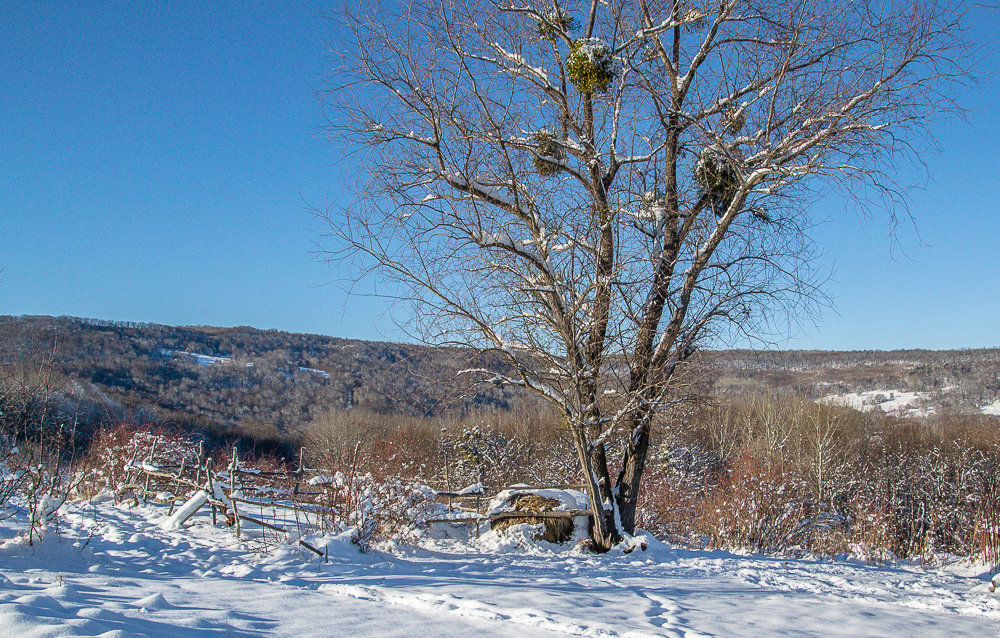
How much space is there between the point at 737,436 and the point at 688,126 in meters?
30.2

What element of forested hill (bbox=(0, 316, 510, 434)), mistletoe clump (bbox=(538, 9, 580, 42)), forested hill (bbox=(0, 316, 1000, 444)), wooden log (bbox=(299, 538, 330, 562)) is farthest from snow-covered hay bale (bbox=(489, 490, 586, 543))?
forested hill (bbox=(0, 316, 510, 434))

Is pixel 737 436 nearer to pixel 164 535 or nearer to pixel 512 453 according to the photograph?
pixel 512 453

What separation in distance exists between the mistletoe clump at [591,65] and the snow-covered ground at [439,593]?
4.94m

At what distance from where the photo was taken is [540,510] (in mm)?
8828

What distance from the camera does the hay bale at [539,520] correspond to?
27.3 feet

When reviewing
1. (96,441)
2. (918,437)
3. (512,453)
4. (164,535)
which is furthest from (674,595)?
(918,437)

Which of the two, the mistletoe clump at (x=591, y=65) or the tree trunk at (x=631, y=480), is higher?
the mistletoe clump at (x=591, y=65)

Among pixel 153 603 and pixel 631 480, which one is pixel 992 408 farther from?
pixel 153 603

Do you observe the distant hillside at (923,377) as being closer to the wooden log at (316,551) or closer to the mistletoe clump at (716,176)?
the mistletoe clump at (716,176)

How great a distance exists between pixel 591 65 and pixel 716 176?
2096mm

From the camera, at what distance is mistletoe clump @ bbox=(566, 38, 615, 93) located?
651 centimetres

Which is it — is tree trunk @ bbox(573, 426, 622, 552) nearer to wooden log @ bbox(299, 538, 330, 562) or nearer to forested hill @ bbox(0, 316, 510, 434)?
wooden log @ bbox(299, 538, 330, 562)

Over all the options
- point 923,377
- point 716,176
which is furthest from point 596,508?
point 923,377

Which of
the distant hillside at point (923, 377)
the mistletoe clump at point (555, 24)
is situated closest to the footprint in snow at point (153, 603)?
the mistletoe clump at point (555, 24)
